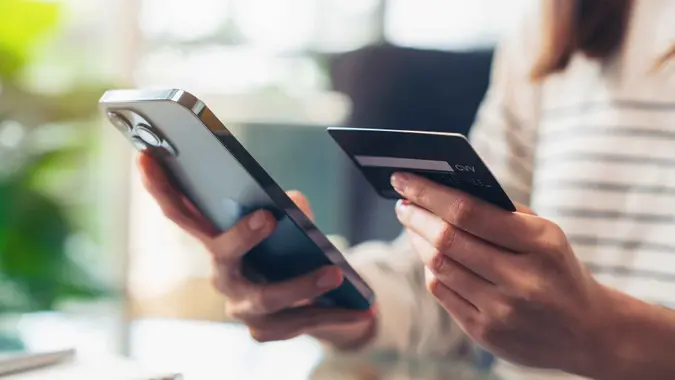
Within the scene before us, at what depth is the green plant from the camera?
106cm

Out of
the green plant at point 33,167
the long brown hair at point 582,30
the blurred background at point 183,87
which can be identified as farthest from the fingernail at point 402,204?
the green plant at point 33,167

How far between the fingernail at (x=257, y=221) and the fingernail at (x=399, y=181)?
0.10 meters

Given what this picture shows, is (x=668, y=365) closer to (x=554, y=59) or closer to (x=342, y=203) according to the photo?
(x=554, y=59)

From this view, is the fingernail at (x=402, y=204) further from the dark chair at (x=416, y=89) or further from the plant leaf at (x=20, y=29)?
the plant leaf at (x=20, y=29)

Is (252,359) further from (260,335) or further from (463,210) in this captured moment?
(463,210)

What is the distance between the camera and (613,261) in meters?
0.71

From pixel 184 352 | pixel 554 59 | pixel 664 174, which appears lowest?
pixel 184 352

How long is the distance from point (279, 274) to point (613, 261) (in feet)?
1.12

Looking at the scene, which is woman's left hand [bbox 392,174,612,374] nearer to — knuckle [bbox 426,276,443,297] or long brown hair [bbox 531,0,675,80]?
knuckle [bbox 426,276,443,297]

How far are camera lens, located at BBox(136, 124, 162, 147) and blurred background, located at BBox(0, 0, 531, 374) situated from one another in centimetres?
43

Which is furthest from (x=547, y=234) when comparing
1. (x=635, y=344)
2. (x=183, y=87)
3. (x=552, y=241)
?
(x=183, y=87)

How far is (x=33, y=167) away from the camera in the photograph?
108cm

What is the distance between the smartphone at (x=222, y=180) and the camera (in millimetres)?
434

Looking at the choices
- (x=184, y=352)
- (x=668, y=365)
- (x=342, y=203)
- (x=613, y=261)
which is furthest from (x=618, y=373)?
(x=342, y=203)
